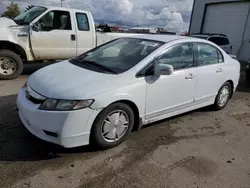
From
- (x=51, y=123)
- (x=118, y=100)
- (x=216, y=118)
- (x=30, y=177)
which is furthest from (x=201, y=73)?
(x=30, y=177)

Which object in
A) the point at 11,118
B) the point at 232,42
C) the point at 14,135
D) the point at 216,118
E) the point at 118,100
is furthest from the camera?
the point at 232,42

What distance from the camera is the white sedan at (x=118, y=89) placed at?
9.43 feet

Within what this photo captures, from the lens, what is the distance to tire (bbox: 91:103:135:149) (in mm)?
3051

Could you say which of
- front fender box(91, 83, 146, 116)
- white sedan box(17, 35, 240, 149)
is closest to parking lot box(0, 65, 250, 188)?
white sedan box(17, 35, 240, 149)

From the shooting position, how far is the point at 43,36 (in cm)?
674

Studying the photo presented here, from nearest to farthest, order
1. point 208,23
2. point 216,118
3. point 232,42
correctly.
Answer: point 216,118, point 232,42, point 208,23

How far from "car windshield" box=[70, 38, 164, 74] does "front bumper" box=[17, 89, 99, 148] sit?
2.78 feet

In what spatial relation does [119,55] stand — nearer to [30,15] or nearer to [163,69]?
[163,69]

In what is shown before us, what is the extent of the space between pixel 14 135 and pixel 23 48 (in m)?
3.75

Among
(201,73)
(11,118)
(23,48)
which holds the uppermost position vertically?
(201,73)

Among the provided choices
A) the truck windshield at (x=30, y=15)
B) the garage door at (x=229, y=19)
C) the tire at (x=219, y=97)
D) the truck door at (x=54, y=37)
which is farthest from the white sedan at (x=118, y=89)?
the garage door at (x=229, y=19)

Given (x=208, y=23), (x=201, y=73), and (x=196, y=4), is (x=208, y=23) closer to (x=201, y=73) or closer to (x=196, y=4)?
(x=196, y=4)

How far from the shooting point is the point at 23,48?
21.5 ft

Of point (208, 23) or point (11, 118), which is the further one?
point (208, 23)
